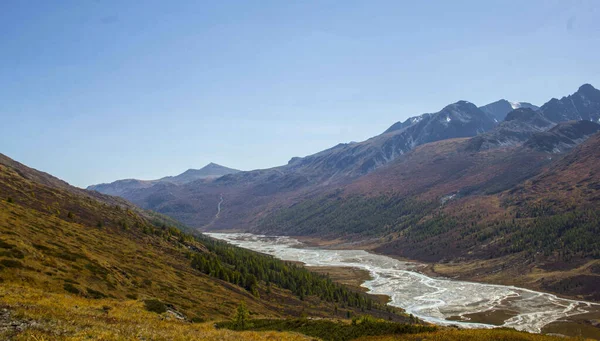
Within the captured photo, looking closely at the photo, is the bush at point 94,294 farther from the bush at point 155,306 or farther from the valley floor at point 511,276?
the valley floor at point 511,276

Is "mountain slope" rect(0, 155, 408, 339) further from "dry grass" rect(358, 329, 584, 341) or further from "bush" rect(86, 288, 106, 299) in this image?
"dry grass" rect(358, 329, 584, 341)

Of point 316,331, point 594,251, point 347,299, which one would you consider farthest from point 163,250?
point 594,251

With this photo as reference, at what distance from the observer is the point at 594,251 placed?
164m

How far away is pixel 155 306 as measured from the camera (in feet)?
158

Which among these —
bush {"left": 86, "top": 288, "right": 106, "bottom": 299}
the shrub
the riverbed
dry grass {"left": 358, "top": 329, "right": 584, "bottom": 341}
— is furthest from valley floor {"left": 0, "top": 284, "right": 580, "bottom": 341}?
the riverbed

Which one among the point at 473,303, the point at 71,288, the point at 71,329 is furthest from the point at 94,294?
the point at 473,303

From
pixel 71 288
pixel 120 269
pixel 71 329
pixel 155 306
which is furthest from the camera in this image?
pixel 120 269

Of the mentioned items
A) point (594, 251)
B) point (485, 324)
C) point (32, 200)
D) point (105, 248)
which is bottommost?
point (485, 324)

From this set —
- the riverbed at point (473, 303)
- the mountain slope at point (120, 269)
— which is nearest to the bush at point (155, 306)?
the mountain slope at point (120, 269)

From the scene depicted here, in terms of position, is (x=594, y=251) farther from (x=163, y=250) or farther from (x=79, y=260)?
(x=79, y=260)

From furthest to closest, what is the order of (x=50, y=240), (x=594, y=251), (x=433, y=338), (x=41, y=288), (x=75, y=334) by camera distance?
(x=594, y=251)
(x=50, y=240)
(x=41, y=288)
(x=433, y=338)
(x=75, y=334)

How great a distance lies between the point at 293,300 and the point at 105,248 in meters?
53.1

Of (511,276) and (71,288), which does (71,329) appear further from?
(511,276)

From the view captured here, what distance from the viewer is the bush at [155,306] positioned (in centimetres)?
4677
